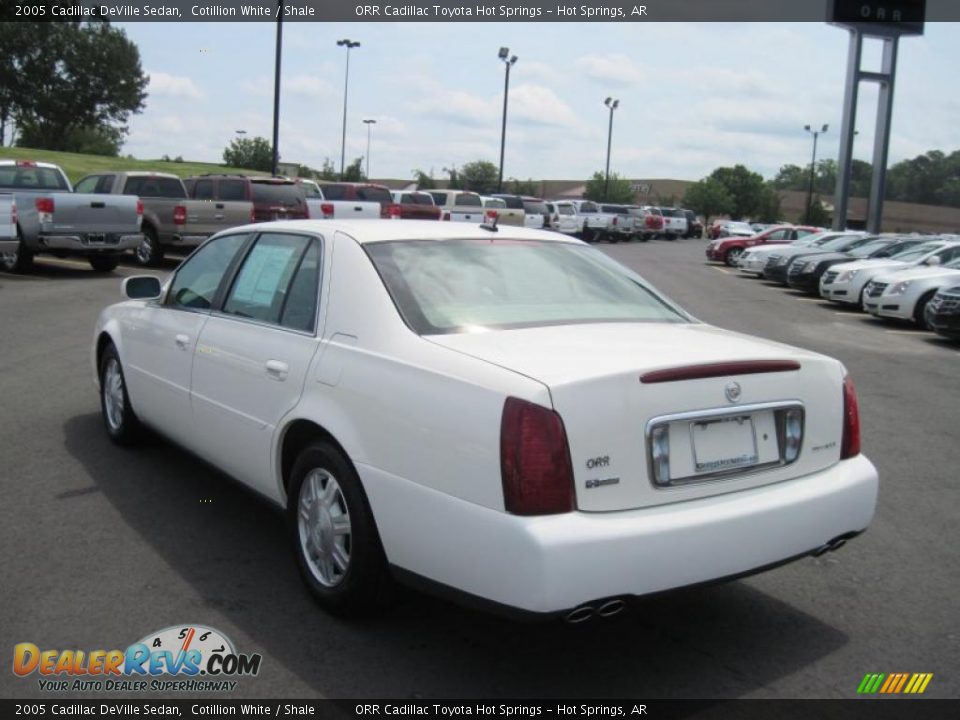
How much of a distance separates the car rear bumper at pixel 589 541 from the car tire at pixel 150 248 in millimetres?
17441

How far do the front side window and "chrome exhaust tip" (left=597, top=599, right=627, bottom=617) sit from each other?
9.50 feet

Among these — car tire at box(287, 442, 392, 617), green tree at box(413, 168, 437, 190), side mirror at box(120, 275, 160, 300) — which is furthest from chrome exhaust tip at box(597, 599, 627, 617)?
green tree at box(413, 168, 437, 190)

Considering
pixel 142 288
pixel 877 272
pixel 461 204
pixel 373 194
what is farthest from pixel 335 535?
pixel 461 204

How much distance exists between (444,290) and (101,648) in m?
1.90

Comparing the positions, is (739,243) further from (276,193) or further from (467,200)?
(276,193)

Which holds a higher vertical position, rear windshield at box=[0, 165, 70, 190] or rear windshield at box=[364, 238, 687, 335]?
rear windshield at box=[0, 165, 70, 190]

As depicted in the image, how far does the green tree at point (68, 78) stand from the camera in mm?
79562

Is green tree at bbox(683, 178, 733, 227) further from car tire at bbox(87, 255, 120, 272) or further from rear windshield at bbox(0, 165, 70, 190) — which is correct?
rear windshield at bbox(0, 165, 70, 190)

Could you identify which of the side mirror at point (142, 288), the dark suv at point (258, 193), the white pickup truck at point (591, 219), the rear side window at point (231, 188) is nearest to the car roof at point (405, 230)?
the side mirror at point (142, 288)

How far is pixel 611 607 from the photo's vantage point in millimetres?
3037

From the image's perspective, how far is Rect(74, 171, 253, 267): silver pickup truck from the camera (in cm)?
1911

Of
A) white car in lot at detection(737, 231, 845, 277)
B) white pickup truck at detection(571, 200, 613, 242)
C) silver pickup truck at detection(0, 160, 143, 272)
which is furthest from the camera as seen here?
white pickup truck at detection(571, 200, 613, 242)

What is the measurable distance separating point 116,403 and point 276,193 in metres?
15.4

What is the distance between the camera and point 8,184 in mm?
17344
